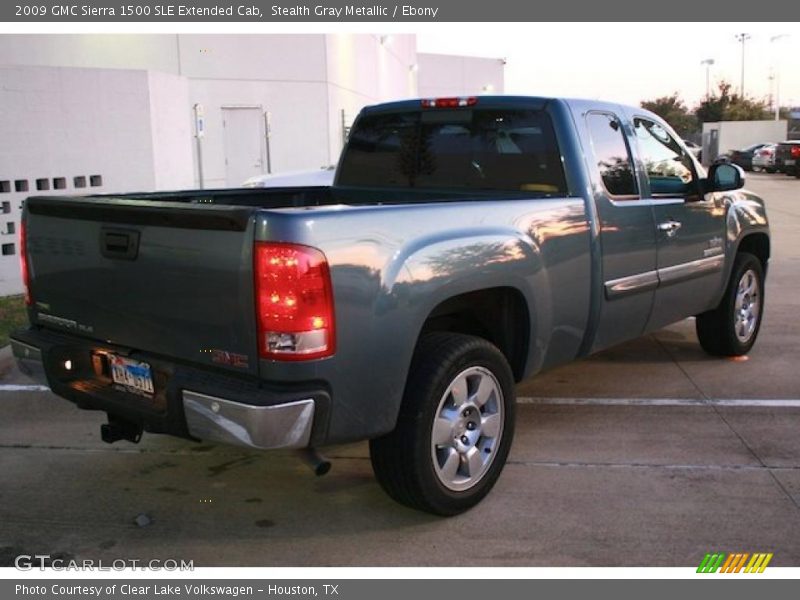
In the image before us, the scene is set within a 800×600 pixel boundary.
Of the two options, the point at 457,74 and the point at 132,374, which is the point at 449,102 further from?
the point at 457,74

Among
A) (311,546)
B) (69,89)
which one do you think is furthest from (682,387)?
(69,89)

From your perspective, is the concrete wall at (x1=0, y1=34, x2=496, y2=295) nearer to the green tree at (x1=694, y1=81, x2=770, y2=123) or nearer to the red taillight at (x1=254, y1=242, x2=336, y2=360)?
the red taillight at (x1=254, y1=242, x2=336, y2=360)

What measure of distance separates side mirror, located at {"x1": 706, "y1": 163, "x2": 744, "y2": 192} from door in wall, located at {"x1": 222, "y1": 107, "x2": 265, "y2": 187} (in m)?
15.5

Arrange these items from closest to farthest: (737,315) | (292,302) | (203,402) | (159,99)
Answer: (292,302), (203,402), (737,315), (159,99)

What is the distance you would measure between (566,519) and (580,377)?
96.7 inches

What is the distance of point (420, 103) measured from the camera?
5.17 m

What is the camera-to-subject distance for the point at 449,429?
3.71 metres

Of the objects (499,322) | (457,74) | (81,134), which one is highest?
(457,74)

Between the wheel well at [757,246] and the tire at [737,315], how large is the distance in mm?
84

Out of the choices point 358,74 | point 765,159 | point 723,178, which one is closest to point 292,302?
point 723,178

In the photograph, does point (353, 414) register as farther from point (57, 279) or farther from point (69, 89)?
point (69, 89)

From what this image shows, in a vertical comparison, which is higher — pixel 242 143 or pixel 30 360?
pixel 242 143

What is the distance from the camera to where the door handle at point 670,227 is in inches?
201

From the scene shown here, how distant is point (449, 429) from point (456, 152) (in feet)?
6.47
